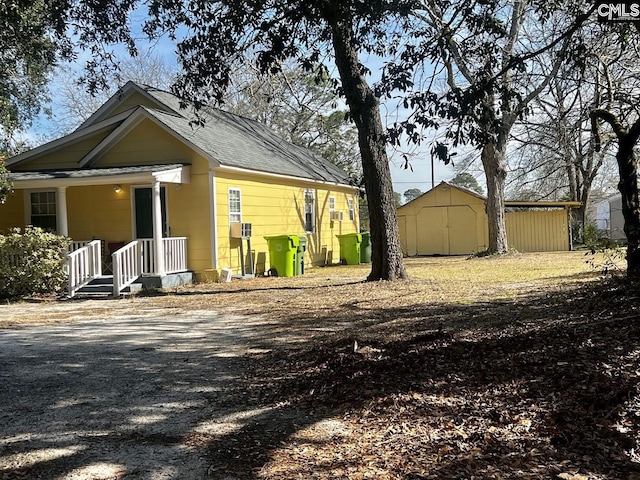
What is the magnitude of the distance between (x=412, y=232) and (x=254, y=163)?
11357 millimetres

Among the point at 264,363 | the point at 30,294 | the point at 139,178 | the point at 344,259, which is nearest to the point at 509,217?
the point at 344,259

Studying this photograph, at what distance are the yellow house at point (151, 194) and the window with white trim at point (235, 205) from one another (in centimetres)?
3

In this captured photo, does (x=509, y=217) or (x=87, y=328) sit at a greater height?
(x=509, y=217)

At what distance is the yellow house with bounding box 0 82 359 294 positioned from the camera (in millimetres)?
13266

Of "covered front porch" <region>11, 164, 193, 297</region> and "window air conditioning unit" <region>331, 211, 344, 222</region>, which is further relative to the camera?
"window air conditioning unit" <region>331, 211, 344, 222</region>

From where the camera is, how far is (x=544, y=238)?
941 inches

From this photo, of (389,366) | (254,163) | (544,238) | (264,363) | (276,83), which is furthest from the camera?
(544,238)

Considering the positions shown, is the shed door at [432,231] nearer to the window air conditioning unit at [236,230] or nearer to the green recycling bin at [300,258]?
the green recycling bin at [300,258]

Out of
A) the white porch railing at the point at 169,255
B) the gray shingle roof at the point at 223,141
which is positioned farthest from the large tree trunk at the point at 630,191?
the white porch railing at the point at 169,255

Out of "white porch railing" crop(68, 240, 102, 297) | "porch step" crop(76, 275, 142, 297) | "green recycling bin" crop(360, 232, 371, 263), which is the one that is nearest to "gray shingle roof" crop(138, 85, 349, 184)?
"green recycling bin" crop(360, 232, 371, 263)

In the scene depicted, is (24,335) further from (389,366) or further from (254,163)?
(254,163)

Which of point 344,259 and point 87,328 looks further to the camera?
point 344,259

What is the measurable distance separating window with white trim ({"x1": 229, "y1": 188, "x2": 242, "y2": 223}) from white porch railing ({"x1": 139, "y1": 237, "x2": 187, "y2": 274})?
1.46 metres

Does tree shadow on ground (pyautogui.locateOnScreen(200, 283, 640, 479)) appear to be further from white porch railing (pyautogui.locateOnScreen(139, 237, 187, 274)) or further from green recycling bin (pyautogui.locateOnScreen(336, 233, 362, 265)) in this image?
green recycling bin (pyautogui.locateOnScreen(336, 233, 362, 265))
